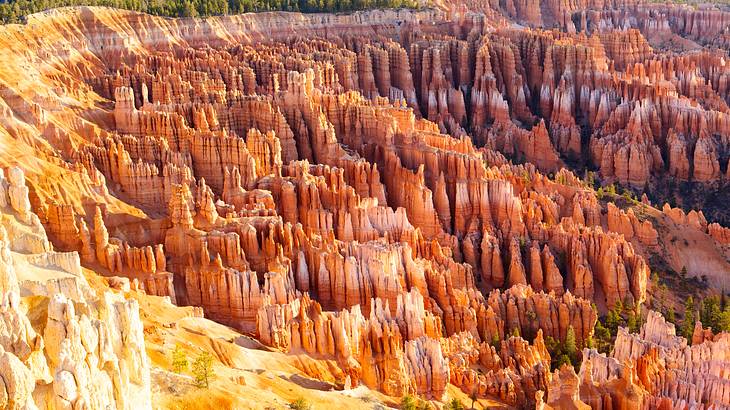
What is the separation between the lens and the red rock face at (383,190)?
3525 cm

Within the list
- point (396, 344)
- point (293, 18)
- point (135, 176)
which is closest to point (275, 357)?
point (396, 344)

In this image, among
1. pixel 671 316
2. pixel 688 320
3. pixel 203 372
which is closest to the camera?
pixel 203 372

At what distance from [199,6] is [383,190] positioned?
3791cm

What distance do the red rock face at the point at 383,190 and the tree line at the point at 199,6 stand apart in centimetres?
175

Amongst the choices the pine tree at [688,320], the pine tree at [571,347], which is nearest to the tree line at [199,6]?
the pine tree at [571,347]

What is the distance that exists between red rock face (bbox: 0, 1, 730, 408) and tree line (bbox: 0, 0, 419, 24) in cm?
175

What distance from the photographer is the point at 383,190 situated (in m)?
52.2

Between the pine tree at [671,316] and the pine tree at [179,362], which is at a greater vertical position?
the pine tree at [179,362]

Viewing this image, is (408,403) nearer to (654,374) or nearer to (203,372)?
(203,372)

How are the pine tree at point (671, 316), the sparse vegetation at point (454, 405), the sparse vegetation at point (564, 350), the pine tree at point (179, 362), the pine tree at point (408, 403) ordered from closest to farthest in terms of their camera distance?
the pine tree at point (179, 362) → the pine tree at point (408, 403) → the sparse vegetation at point (454, 405) → the sparse vegetation at point (564, 350) → the pine tree at point (671, 316)

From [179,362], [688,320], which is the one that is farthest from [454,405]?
[688,320]

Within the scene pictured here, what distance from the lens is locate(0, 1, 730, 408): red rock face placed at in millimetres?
35250

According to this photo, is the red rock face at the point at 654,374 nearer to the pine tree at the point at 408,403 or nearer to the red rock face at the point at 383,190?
the red rock face at the point at 383,190

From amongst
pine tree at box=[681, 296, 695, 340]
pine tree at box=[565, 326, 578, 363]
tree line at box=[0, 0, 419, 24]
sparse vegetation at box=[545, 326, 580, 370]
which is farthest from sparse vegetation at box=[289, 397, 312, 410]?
tree line at box=[0, 0, 419, 24]
